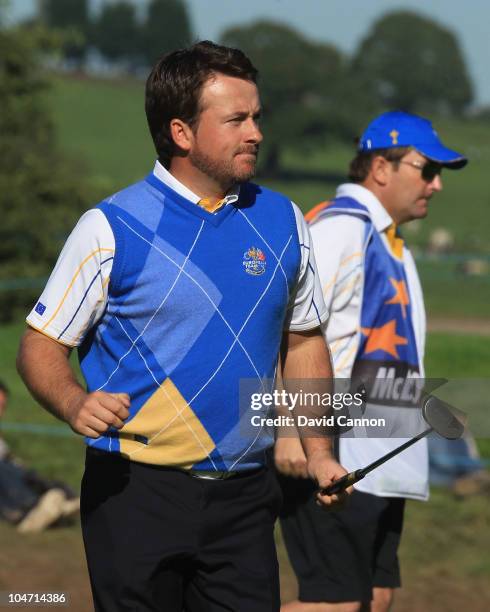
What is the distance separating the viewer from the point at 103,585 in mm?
3389

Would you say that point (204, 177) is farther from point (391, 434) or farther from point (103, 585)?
point (391, 434)

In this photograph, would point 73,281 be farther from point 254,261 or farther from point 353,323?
point 353,323

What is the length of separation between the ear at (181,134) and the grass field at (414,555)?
3535 millimetres

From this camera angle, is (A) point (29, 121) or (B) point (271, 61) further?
(B) point (271, 61)

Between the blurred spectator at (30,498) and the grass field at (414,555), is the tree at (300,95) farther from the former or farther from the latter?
the blurred spectator at (30,498)

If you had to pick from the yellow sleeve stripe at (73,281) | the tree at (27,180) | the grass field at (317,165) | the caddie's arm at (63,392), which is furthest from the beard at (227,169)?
the grass field at (317,165)

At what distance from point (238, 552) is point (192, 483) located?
9.6 inches

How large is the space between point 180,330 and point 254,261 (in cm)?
29

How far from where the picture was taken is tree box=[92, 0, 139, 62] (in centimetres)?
9588

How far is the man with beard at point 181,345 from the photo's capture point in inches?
130

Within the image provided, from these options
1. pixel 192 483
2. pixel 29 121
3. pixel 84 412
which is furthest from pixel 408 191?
pixel 29 121

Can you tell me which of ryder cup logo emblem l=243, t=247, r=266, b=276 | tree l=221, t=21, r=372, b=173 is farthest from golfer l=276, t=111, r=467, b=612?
tree l=221, t=21, r=372, b=173

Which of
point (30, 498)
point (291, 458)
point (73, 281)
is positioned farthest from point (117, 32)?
point (73, 281)

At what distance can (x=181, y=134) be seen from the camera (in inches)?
139
